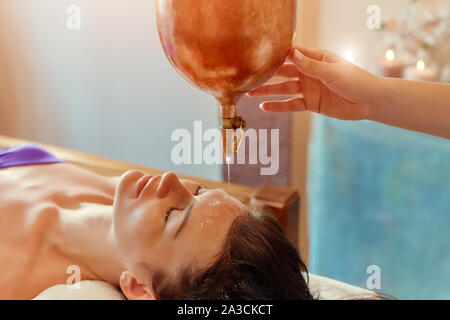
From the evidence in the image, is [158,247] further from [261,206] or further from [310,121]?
[310,121]

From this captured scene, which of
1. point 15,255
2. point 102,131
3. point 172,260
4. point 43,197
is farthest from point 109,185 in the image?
point 102,131

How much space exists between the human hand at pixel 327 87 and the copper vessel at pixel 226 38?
0.19 meters

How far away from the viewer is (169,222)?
0.99m

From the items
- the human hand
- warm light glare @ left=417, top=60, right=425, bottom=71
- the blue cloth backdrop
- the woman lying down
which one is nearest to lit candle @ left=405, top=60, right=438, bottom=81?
warm light glare @ left=417, top=60, right=425, bottom=71

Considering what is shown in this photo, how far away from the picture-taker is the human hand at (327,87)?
849 mm

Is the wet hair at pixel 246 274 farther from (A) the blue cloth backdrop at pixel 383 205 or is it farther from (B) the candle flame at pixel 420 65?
(B) the candle flame at pixel 420 65

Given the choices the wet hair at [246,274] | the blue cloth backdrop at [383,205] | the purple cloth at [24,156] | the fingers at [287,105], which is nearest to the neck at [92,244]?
the wet hair at [246,274]

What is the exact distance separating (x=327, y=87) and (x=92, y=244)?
0.65 metres

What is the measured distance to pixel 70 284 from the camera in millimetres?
1059

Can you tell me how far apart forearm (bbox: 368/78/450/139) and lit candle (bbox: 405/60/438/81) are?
771mm


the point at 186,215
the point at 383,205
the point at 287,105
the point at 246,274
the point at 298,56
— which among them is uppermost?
the point at 298,56

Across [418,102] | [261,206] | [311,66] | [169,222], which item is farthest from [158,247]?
[418,102]
